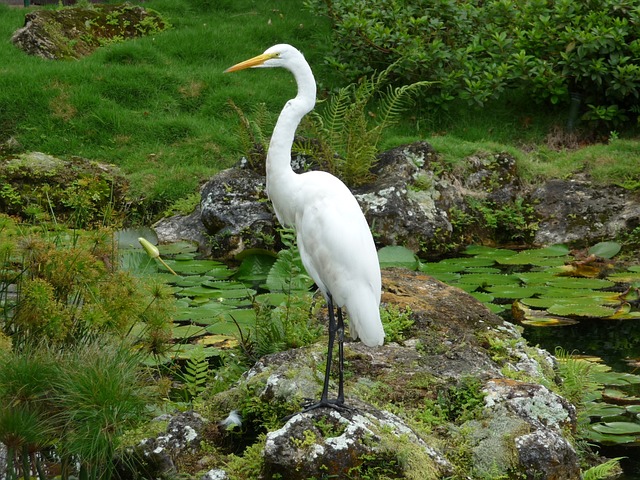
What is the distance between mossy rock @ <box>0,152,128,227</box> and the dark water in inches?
161

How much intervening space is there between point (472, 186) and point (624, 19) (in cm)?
245

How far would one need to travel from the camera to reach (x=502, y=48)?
9938 mm

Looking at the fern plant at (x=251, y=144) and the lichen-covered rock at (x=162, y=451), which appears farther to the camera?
the fern plant at (x=251, y=144)

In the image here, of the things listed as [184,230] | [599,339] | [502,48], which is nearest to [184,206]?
[184,230]

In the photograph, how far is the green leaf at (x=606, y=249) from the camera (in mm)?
7953

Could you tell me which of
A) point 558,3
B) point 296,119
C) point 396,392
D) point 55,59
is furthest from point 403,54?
point 396,392

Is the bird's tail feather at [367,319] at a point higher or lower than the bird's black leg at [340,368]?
higher

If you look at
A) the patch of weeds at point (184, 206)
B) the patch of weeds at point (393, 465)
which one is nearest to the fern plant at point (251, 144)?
the patch of weeds at point (184, 206)

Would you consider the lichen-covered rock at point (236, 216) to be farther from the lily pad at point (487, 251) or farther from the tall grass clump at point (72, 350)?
the tall grass clump at point (72, 350)

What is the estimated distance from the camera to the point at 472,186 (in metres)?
9.05

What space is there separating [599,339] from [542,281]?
958 mm

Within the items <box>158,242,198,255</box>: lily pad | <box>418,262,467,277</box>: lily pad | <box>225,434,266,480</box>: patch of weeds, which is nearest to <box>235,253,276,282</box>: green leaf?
<box>158,242,198,255</box>: lily pad

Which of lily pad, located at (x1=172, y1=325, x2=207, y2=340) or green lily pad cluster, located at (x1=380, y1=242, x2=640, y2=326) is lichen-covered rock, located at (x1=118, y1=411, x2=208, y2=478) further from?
green lily pad cluster, located at (x1=380, y1=242, x2=640, y2=326)

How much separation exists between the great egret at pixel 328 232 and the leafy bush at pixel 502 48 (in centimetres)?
556
